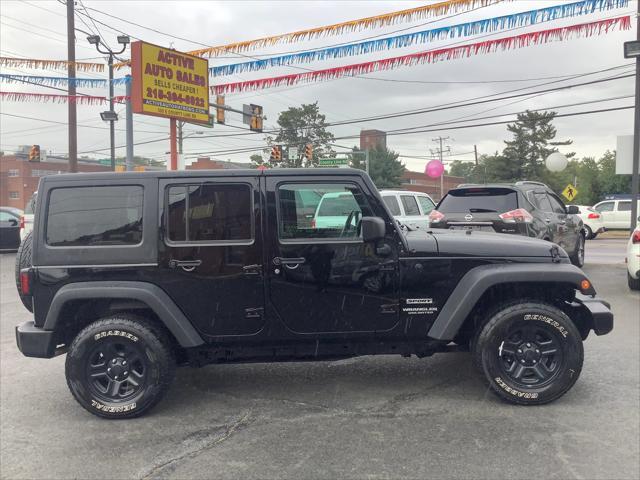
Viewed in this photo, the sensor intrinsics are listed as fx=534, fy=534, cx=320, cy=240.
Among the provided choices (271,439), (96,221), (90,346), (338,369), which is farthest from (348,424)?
(96,221)

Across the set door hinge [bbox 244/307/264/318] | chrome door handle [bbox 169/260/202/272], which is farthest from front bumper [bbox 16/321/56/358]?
door hinge [bbox 244/307/264/318]

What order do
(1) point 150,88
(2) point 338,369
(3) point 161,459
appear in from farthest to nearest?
(1) point 150,88, (2) point 338,369, (3) point 161,459

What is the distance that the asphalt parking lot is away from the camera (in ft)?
10.7

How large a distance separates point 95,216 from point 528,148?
67.7m

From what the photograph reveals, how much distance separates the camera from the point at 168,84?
54.2ft

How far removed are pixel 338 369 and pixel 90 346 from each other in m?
2.25

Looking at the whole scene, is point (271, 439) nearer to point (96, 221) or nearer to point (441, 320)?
point (441, 320)

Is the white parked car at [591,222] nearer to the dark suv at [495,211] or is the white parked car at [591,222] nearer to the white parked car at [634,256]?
the dark suv at [495,211]

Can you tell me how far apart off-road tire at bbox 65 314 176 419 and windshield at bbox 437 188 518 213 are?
6.17 m

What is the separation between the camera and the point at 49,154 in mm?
76312

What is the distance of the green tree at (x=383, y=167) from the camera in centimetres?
4219

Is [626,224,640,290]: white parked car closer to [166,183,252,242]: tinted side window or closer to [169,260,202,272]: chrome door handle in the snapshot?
[166,183,252,242]: tinted side window

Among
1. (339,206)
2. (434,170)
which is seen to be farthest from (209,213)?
(434,170)

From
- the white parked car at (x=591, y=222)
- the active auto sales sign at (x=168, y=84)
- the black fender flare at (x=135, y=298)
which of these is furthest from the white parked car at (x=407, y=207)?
the white parked car at (x=591, y=222)
